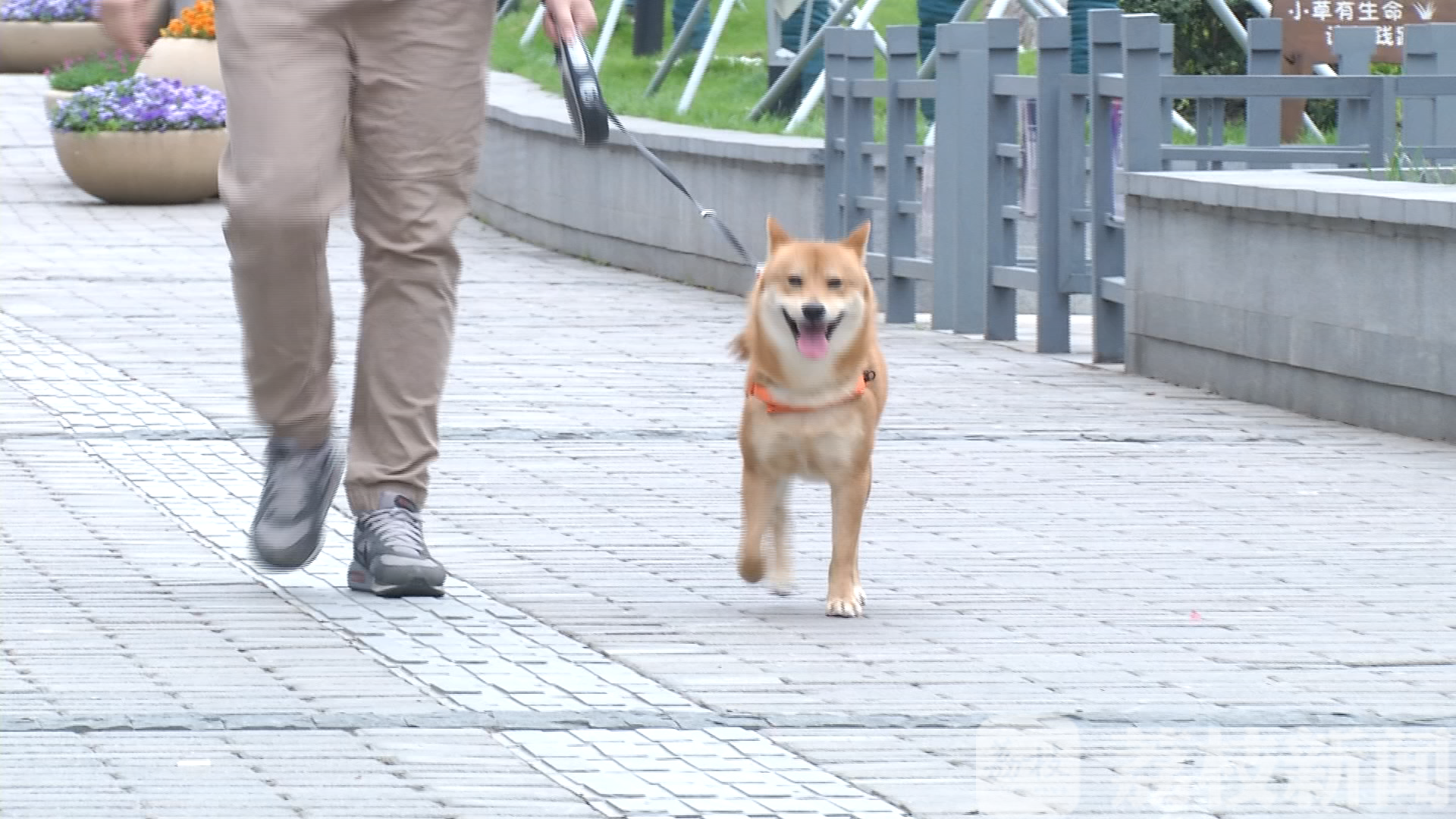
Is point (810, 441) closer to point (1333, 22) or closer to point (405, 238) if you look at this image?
point (405, 238)

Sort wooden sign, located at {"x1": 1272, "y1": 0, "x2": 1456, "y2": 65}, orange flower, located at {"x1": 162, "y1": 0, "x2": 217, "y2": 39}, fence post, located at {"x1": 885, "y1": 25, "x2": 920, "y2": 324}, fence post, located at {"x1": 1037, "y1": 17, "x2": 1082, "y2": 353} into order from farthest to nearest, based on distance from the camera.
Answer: orange flower, located at {"x1": 162, "y1": 0, "x2": 217, "y2": 39}
wooden sign, located at {"x1": 1272, "y1": 0, "x2": 1456, "y2": 65}
fence post, located at {"x1": 885, "y1": 25, "x2": 920, "y2": 324}
fence post, located at {"x1": 1037, "y1": 17, "x2": 1082, "y2": 353}

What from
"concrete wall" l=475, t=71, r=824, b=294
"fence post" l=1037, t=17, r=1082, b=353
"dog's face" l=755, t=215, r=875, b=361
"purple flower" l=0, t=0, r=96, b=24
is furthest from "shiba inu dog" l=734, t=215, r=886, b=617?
"purple flower" l=0, t=0, r=96, b=24

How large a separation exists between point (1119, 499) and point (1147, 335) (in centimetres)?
318

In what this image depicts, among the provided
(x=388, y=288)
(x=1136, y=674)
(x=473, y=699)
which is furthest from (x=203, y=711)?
(x=1136, y=674)

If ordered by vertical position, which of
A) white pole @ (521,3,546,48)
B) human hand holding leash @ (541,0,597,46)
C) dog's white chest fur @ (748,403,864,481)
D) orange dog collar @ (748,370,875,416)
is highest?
white pole @ (521,3,546,48)

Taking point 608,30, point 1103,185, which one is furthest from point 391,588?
point 608,30

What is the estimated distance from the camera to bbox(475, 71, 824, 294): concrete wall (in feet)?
47.4

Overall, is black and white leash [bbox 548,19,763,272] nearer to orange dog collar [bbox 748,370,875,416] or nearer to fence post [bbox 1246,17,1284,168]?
orange dog collar [bbox 748,370,875,416]

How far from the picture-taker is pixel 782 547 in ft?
20.6

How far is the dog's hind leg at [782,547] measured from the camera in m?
6.26

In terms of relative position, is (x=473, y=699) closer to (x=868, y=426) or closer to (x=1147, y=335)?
(x=868, y=426)

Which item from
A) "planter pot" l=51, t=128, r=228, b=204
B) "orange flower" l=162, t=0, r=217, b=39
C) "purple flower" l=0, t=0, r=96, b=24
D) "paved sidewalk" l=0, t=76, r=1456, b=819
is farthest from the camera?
"purple flower" l=0, t=0, r=96, b=24

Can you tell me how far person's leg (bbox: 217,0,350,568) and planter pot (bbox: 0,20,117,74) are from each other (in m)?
26.6

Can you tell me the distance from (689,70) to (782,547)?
54.2 ft
